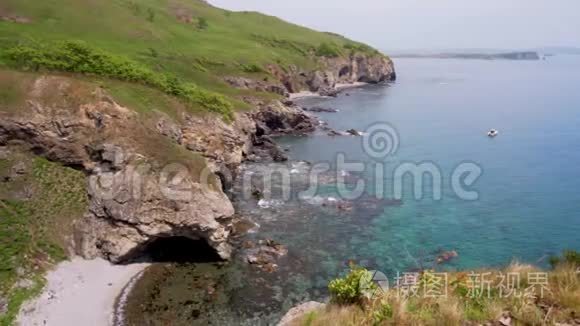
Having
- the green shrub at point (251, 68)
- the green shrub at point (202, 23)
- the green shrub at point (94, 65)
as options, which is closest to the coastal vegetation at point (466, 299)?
the green shrub at point (94, 65)

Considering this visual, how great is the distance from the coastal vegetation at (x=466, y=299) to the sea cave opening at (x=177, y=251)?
24697 mm

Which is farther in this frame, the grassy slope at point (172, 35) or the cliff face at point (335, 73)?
the cliff face at point (335, 73)

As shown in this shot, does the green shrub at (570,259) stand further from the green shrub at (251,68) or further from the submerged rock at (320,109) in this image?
the green shrub at (251,68)

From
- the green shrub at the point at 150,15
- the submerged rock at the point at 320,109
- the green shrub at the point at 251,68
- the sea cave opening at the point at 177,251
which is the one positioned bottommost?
the sea cave opening at the point at 177,251

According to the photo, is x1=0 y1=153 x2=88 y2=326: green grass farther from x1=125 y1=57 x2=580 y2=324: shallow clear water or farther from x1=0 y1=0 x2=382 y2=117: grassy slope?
x1=0 y1=0 x2=382 y2=117: grassy slope

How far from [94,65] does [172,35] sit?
68.2 meters

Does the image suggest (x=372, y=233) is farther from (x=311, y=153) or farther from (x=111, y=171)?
(x=311, y=153)

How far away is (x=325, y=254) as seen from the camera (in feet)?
130

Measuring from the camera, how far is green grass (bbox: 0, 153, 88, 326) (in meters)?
31.5

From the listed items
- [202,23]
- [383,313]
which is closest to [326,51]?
[202,23]

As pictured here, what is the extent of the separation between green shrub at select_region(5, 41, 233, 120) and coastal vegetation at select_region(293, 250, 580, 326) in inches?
1793

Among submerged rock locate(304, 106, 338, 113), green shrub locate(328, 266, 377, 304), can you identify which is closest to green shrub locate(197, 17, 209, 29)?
submerged rock locate(304, 106, 338, 113)

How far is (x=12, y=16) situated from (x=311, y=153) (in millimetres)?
53182

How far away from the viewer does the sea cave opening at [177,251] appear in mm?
37375
